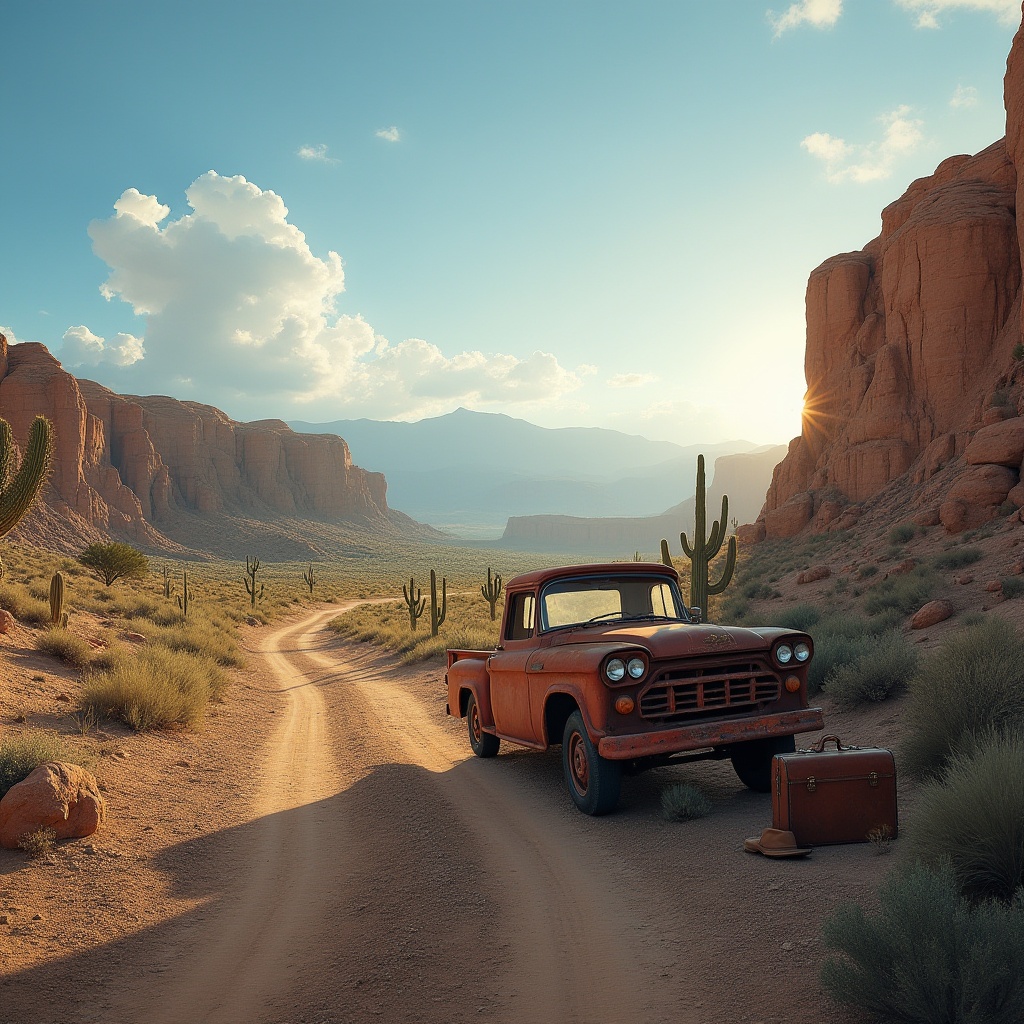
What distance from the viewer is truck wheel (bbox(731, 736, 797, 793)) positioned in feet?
22.5

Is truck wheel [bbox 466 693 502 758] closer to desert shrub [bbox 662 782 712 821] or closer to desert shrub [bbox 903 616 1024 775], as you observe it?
desert shrub [bbox 662 782 712 821]

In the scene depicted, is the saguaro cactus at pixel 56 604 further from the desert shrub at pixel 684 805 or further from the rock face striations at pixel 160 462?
the rock face striations at pixel 160 462

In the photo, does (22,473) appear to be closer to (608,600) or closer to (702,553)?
(608,600)

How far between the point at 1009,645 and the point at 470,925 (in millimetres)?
6223

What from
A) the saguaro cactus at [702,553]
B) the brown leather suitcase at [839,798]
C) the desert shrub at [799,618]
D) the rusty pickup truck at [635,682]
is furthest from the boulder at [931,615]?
the brown leather suitcase at [839,798]

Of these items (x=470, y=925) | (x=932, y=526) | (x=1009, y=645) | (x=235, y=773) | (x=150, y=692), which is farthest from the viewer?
(x=932, y=526)

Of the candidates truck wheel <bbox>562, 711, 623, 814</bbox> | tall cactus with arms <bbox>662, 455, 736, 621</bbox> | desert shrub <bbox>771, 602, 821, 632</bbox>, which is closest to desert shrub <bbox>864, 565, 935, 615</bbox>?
desert shrub <bbox>771, 602, 821, 632</bbox>

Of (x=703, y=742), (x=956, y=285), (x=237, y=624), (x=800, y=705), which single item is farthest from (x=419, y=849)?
(x=956, y=285)

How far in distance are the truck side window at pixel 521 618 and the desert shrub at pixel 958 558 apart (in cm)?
1516

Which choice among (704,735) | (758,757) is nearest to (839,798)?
(704,735)

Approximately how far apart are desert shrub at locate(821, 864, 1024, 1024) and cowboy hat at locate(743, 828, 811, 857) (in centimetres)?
161

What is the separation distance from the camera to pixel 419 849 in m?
6.04

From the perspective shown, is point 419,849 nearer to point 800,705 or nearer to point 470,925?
point 470,925

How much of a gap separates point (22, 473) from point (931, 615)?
15.4 meters
